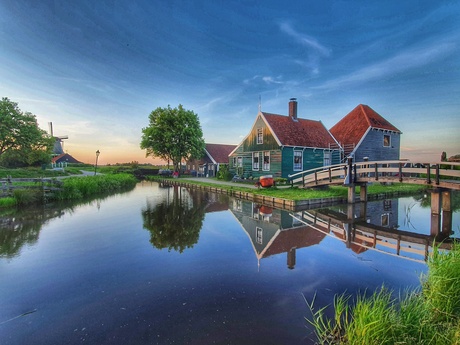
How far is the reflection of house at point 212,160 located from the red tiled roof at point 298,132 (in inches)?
538

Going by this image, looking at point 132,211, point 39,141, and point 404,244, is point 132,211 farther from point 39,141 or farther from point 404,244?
point 39,141

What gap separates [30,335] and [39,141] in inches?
1375

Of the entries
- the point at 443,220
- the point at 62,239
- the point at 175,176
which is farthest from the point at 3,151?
the point at 443,220


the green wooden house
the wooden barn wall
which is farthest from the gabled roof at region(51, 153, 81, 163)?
the wooden barn wall

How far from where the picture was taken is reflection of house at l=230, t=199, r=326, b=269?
7039mm

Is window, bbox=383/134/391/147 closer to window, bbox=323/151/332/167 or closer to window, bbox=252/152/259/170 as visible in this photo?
window, bbox=323/151/332/167

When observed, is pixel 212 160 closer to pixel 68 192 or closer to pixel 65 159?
pixel 68 192

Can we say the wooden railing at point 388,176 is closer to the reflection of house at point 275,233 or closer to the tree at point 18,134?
the reflection of house at point 275,233

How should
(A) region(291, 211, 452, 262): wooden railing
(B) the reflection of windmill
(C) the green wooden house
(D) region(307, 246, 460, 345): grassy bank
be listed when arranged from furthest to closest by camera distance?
1. (B) the reflection of windmill
2. (C) the green wooden house
3. (A) region(291, 211, 452, 262): wooden railing
4. (D) region(307, 246, 460, 345): grassy bank

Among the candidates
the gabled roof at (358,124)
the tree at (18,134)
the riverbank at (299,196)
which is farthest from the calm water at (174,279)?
the tree at (18,134)

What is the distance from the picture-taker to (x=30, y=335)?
3447mm

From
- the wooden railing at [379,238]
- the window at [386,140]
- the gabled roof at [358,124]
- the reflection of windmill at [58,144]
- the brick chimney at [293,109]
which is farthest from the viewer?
the reflection of windmill at [58,144]

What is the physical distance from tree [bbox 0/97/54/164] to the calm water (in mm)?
24745

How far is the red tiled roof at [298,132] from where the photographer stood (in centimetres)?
2165
